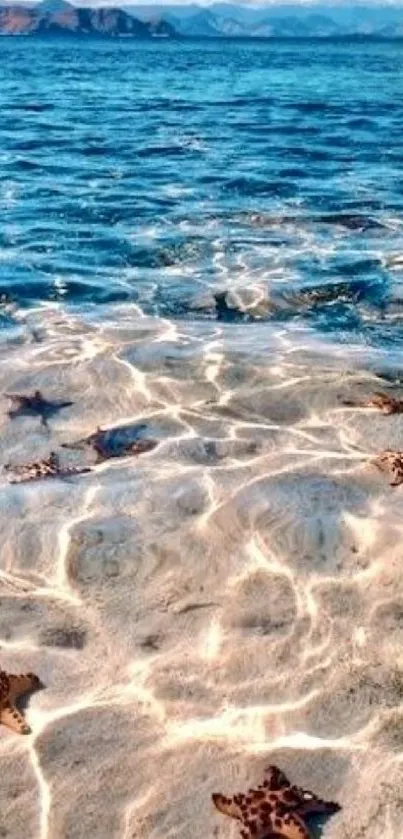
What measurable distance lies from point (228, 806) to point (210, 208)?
52.8 feet

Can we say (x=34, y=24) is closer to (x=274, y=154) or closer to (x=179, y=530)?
(x=274, y=154)

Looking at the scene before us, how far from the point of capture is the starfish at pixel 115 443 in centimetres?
879

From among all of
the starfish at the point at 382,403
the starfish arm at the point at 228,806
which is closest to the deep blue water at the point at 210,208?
the starfish at the point at 382,403

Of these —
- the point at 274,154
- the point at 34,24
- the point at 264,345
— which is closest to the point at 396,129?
the point at 274,154

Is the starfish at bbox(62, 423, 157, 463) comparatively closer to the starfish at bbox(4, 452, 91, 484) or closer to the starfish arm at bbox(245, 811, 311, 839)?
the starfish at bbox(4, 452, 91, 484)

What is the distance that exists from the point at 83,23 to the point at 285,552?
687 ft

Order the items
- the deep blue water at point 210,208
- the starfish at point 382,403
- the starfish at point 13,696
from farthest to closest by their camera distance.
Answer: the deep blue water at point 210,208
the starfish at point 382,403
the starfish at point 13,696

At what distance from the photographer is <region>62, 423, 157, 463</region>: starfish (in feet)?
28.8

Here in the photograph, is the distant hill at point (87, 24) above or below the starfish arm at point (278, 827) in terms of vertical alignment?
below

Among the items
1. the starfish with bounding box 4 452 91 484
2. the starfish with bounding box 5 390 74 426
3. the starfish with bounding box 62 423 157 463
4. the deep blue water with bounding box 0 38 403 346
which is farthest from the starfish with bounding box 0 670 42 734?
the deep blue water with bounding box 0 38 403 346

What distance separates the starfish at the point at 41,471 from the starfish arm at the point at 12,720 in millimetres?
2928

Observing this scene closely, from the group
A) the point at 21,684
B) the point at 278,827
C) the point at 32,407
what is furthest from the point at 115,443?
the point at 278,827

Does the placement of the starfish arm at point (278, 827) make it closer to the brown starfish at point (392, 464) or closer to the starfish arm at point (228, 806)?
the starfish arm at point (228, 806)

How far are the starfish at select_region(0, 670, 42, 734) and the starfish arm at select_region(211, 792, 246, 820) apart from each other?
1.36 metres
